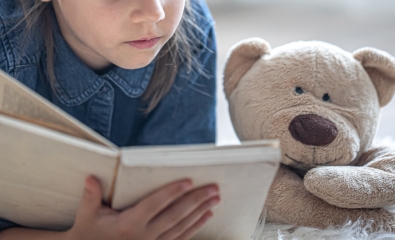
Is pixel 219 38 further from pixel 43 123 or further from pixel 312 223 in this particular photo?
pixel 43 123

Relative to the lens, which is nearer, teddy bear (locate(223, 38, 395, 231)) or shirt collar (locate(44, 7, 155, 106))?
teddy bear (locate(223, 38, 395, 231))

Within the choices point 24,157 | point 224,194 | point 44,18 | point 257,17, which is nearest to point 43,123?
point 24,157

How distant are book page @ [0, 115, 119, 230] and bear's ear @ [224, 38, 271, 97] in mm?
356

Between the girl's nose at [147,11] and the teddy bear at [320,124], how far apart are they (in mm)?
218

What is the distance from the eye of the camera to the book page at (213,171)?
17.4 inches

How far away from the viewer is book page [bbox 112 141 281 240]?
0.44 metres

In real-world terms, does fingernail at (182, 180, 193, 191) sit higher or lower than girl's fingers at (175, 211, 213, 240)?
higher

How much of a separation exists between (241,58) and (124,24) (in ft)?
0.81

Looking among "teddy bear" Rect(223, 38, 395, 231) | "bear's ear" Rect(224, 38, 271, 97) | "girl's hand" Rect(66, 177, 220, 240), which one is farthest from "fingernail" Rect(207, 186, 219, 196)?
"bear's ear" Rect(224, 38, 271, 97)

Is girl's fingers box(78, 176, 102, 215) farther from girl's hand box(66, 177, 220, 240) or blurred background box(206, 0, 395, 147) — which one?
blurred background box(206, 0, 395, 147)

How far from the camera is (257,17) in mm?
1991

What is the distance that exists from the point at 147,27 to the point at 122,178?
0.77ft

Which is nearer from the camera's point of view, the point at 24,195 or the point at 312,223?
the point at 24,195

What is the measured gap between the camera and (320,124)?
2.21ft
